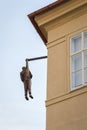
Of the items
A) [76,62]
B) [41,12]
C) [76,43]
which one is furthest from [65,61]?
[41,12]

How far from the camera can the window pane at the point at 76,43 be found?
13.4 metres

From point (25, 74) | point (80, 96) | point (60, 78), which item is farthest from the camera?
point (25, 74)

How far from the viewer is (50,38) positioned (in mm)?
14234

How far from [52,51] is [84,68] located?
1498 millimetres

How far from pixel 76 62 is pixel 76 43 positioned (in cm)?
65

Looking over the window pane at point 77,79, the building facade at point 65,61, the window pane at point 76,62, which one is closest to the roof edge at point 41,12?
the building facade at point 65,61

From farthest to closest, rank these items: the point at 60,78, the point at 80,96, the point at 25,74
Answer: the point at 25,74 < the point at 60,78 < the point at 80,96

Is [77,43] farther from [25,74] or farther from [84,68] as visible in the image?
[25,74]

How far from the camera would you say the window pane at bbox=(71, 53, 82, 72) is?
43.0 feet

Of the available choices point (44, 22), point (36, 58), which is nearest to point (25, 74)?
point (36, 58)

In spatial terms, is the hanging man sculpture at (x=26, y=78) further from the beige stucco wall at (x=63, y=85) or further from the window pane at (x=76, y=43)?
the window pane at (x=76, y=43)

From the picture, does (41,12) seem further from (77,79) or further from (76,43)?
(77,79)

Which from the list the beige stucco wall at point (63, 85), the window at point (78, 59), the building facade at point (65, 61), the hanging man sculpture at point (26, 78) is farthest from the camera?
the hanging man sculpture at point (26, 78)

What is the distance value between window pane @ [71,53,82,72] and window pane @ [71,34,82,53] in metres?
0.23
